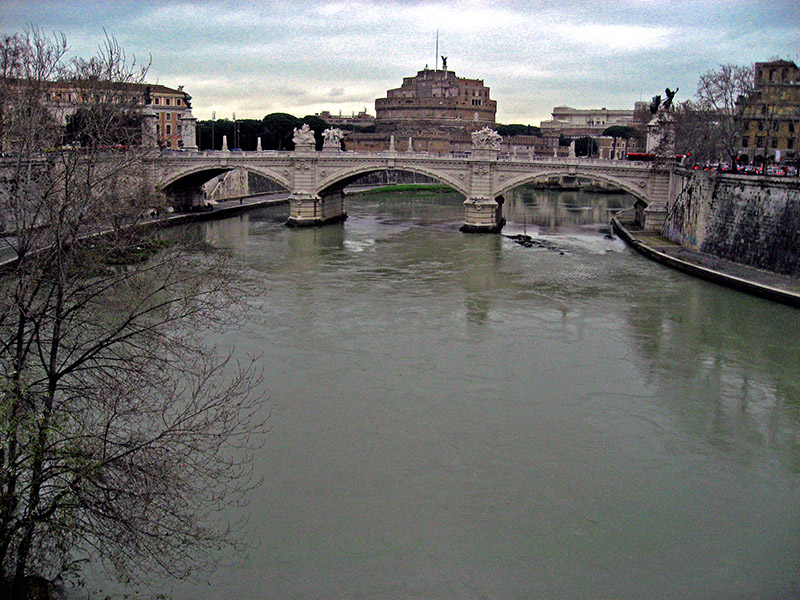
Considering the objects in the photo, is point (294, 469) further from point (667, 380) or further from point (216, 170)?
point (216, 170)

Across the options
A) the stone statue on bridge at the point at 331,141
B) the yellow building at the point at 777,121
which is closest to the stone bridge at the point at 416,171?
the stone statue on bridge at the point at 331,141

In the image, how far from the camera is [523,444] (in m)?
9.68

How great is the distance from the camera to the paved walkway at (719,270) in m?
16.3

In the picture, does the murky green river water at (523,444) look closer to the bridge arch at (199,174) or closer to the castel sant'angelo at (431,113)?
the bridge arch at (199,174)

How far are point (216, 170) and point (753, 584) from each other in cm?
2947

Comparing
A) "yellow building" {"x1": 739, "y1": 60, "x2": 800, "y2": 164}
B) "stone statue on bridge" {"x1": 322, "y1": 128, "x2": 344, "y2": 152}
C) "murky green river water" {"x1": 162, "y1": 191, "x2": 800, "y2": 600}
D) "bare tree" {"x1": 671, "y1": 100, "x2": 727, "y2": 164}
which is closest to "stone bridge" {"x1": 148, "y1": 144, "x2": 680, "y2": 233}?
"stone statue on bridge" {"x1": 322, "y1": 128, "x2": 344, "y2": 152}

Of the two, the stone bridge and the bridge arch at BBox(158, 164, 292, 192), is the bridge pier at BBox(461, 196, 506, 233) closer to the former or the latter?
the stone bridge

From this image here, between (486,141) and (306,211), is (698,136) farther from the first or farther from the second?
(306,211)

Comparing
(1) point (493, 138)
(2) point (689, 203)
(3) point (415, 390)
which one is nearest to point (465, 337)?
(3) point (415, 390)

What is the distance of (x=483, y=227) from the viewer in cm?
2842

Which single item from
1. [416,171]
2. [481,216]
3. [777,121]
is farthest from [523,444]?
[777,121]

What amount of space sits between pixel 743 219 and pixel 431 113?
5591cm

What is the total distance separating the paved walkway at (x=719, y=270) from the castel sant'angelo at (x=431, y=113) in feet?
155

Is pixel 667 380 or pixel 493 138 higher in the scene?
pixel 493 138
